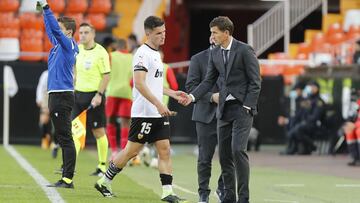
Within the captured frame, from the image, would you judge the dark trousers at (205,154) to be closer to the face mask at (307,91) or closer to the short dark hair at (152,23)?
the short dark hair at (152,23)

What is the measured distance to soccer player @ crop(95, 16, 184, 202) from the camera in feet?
38.1

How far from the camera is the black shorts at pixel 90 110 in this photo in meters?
15.6

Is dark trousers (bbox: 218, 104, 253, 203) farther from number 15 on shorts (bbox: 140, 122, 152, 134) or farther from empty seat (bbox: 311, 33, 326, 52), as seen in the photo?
empty seat (bbox: 311, 33, 326, 52)

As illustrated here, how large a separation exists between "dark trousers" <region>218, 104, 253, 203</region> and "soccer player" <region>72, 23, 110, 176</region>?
401 cm

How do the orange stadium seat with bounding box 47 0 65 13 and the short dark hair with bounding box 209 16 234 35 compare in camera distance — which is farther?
the orange stadium seat with bounding box 47 0 65 13

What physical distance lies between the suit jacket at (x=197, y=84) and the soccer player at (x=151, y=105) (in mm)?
571

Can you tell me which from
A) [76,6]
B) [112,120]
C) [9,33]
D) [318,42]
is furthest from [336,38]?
[112,120]

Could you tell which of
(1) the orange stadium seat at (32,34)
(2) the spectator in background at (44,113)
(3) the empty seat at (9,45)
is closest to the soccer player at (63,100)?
(2) the spectator in background at (44,113)

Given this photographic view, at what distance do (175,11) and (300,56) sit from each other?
7656mm

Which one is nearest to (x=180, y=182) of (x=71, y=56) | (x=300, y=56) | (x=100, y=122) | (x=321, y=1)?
(x=100, y=122)

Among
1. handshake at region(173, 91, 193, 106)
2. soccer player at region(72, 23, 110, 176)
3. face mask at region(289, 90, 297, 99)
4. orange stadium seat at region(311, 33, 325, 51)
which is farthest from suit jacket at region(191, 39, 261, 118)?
orange stadium seat at region(311, 33, 325, 51)

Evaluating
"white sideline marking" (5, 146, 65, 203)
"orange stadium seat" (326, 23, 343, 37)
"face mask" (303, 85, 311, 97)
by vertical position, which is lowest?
"white sideline marking" (5, 146, 65, 203)

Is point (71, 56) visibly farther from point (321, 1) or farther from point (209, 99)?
point (321, 1)

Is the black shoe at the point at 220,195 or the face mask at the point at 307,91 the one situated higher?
the face mask at the point at 307,91
